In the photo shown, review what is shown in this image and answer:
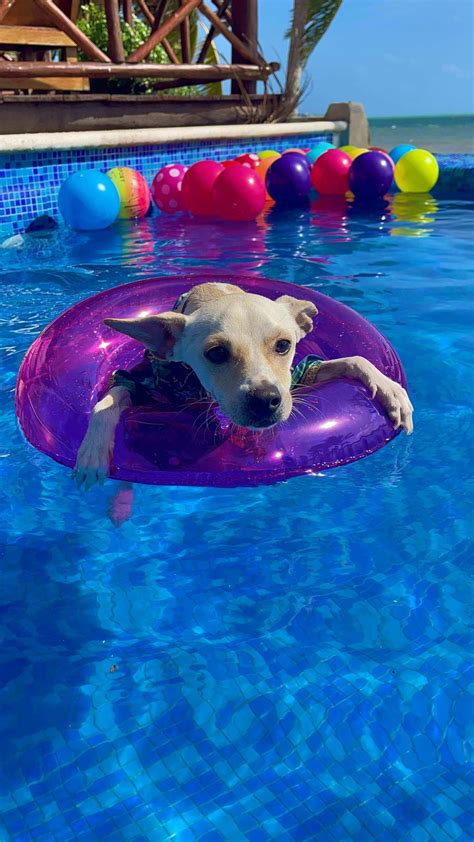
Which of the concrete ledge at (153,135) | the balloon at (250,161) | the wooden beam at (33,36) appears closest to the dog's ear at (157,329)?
the concrete ledge at (153,135)

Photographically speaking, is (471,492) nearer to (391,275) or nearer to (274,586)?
(274,586)

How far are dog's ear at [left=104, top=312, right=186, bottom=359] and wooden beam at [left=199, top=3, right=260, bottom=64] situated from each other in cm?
1121

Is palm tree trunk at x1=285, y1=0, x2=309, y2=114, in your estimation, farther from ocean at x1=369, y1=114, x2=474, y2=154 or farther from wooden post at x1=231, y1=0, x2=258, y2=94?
ocean at x1=369, y1=114, x2=474, y2=154

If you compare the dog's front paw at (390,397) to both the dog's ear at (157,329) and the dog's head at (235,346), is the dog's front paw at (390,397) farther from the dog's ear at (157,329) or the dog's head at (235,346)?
the dog's ear at (157,329)

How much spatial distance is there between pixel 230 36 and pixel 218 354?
12.0 metres

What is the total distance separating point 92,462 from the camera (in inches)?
121

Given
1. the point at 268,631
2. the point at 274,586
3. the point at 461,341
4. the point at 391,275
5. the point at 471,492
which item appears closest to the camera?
the point at 268,631

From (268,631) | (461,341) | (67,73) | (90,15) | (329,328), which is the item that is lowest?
(268,631)

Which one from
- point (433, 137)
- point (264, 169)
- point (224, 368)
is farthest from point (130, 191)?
point (433, 137)

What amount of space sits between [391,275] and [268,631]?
5536 millimetres

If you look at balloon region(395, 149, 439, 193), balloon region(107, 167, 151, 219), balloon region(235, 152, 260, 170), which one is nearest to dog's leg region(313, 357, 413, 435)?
balloon region(107, 167, 151, 219)

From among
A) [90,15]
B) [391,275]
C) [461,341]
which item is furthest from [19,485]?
[90,15]

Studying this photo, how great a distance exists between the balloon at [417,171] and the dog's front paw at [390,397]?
9.24 m

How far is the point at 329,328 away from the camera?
3.92m
